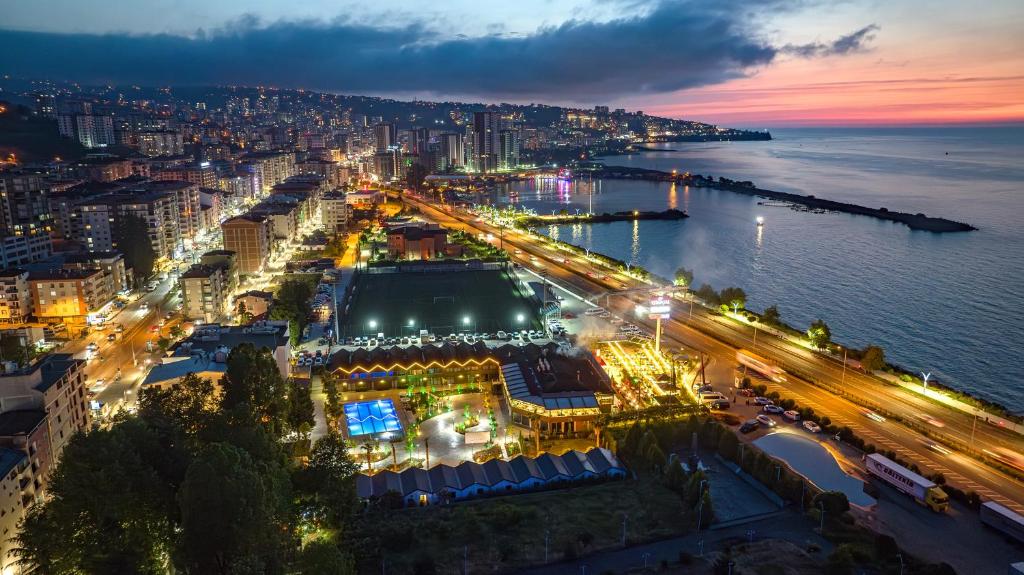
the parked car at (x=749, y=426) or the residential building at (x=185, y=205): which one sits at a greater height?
the residential building at (x=185, y=205)

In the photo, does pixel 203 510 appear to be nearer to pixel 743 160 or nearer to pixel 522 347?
pixel 522 347

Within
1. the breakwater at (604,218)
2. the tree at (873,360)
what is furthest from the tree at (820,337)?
the breakwater at (604,218)

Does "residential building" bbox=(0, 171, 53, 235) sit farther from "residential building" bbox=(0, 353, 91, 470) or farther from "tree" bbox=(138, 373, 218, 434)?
"tree" bbox=(138, 373, 218, 434)

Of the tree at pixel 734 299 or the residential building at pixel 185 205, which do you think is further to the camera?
the residential building at pixel 185 205

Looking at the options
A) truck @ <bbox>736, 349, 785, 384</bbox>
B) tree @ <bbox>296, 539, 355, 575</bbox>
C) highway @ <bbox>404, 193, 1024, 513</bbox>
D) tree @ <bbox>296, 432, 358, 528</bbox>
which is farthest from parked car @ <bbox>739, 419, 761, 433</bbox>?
tree @ <bbox>296, 539, 355, 575</bbox>

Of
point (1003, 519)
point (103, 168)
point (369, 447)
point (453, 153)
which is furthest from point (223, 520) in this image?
point (453, 153)

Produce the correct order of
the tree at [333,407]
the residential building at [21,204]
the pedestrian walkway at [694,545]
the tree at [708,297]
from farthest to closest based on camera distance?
the residential building at [21,204] → the tree at [708,297] → the tree at [333,407] → the pedestrian walkway at [694,545]

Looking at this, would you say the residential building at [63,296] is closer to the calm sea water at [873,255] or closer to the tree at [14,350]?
the tree at [14,350]
